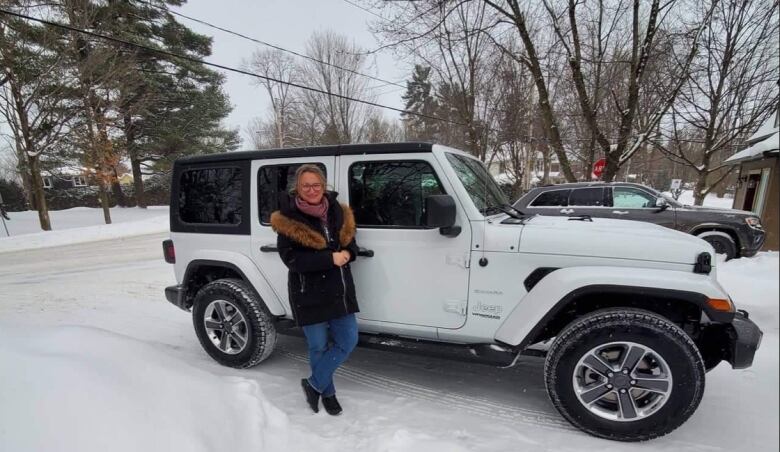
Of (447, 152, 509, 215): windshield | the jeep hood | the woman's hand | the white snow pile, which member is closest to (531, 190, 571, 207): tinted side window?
(447, 152, 509, 215): windshield

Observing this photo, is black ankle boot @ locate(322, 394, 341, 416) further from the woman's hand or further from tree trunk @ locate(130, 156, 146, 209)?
tree trunk @ locate(130, 156, 146, 209)

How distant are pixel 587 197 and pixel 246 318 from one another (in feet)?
24.2

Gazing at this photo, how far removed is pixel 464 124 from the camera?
1795 centimetres

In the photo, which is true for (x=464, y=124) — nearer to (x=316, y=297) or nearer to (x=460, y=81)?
(x=460, y=81)

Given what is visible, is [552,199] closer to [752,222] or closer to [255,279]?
[752,222]

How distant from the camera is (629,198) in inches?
310

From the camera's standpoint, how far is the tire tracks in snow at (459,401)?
274 centimetres

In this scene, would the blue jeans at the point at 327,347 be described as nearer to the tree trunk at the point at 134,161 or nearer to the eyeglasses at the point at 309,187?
the eyeglasses at the point at 309,187

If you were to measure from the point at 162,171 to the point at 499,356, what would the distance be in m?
23.7

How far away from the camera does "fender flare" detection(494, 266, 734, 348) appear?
2.30 metres

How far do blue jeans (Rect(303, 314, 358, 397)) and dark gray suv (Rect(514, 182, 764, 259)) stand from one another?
5786mm

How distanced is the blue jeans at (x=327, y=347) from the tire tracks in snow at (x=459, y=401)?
577 millimetres

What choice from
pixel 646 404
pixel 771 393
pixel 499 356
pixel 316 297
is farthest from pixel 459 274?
pixel 771 393

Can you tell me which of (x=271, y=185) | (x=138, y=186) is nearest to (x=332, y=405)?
(x=271, y=185)
